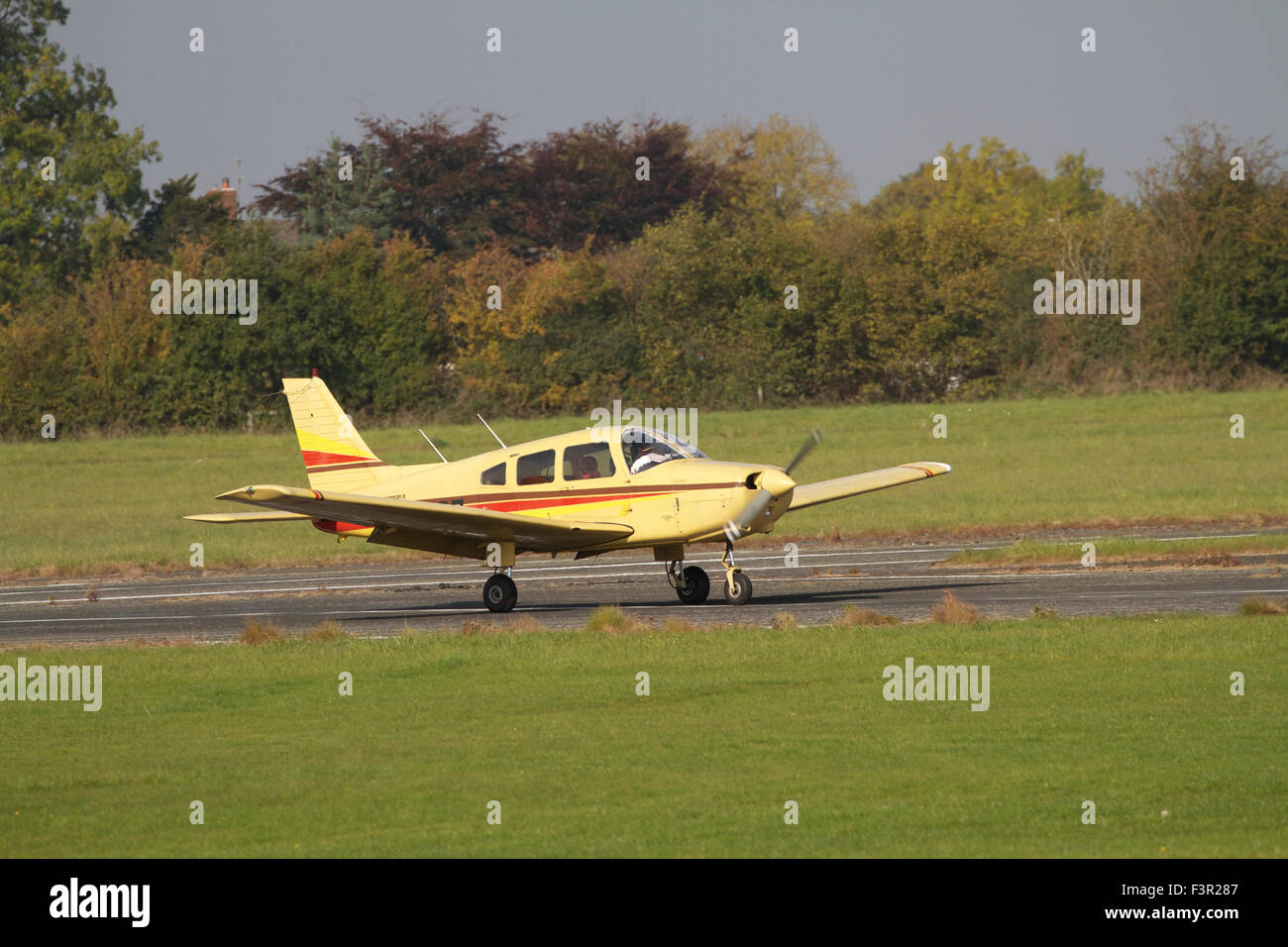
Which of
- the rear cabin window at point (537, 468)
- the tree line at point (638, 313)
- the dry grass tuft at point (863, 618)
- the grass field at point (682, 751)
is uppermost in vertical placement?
the tree line at point (638, 313)

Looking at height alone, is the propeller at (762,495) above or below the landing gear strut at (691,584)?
above

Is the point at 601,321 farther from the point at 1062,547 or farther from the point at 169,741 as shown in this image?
the point at 169,741

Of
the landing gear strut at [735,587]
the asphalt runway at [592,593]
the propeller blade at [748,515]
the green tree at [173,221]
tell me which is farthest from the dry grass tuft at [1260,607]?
the green tree at [173,221]

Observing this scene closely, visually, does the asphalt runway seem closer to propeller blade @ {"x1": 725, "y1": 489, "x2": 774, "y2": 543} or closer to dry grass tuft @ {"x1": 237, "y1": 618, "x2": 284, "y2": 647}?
propeller blade @ {"x1": 725, "y1": 489, "x2": 774, "y2": 543}

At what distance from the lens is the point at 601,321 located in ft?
204

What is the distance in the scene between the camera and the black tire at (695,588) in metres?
20.3

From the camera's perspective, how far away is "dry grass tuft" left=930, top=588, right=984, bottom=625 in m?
16.8

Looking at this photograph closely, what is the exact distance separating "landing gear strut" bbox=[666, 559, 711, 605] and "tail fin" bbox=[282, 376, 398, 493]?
15.7ft

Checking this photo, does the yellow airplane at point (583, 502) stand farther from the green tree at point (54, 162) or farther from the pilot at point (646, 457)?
the green tree at point (54, 162)

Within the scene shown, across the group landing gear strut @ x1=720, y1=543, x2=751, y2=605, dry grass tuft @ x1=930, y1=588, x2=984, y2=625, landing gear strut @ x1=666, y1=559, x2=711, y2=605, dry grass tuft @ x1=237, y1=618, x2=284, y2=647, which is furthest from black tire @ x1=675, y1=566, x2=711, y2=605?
dry grass tuft @ x1=237, y1=618, x2=284, y2=647

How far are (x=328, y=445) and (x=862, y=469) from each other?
2016 centimetres

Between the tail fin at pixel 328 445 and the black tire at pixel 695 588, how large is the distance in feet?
16.4

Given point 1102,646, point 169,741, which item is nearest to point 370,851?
point 169,741
